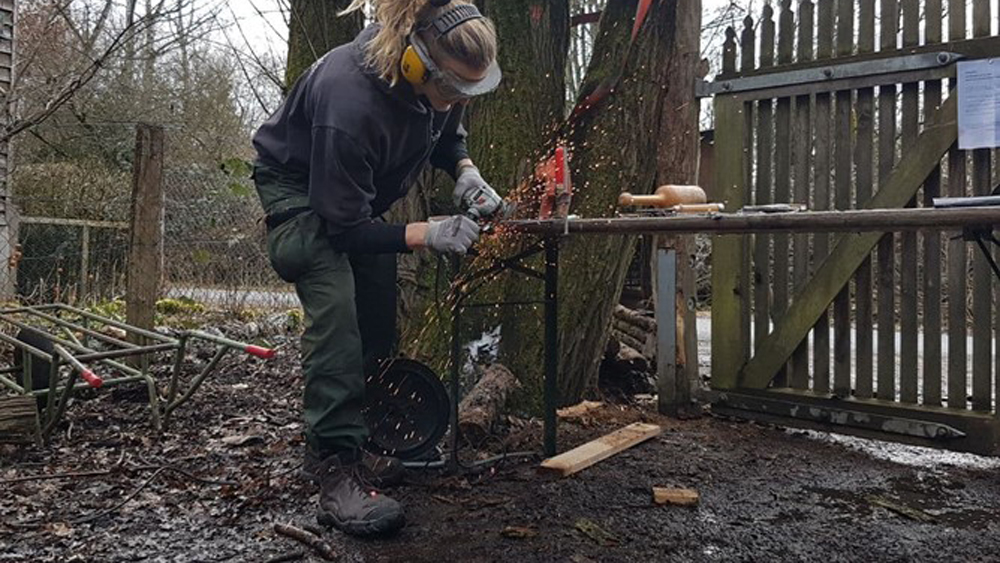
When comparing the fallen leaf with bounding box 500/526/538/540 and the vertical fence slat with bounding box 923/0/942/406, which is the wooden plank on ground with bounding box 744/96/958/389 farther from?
the fallen leaf with bounding box 500/526/538/540

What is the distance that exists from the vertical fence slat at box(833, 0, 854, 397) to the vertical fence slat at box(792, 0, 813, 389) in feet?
0.49

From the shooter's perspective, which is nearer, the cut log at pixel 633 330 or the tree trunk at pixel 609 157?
the tree trunk at pixel 609 157

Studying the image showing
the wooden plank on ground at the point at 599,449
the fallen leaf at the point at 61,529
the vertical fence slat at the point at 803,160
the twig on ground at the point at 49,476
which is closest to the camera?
the fallen leaf at the point at 61,529

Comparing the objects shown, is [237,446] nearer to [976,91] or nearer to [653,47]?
[653,47]

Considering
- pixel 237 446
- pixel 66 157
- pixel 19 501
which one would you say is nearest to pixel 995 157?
pixel 237 446

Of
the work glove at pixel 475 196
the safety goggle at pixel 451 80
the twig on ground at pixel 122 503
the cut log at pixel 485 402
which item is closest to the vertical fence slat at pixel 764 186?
the cut log at pixel 485 402

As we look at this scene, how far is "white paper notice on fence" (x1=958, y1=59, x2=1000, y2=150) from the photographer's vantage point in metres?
3.59

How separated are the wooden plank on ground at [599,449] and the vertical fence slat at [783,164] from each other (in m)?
0.92

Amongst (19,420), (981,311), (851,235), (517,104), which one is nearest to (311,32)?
(517,104)

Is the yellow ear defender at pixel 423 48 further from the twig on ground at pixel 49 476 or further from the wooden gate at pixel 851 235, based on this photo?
the wooden gate at pixel 851 235

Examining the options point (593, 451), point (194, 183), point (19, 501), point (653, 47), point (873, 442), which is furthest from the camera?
point (194, 183)

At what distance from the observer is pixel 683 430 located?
14.2ft

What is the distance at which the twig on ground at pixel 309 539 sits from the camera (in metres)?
2.43

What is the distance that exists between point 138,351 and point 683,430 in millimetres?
2996
